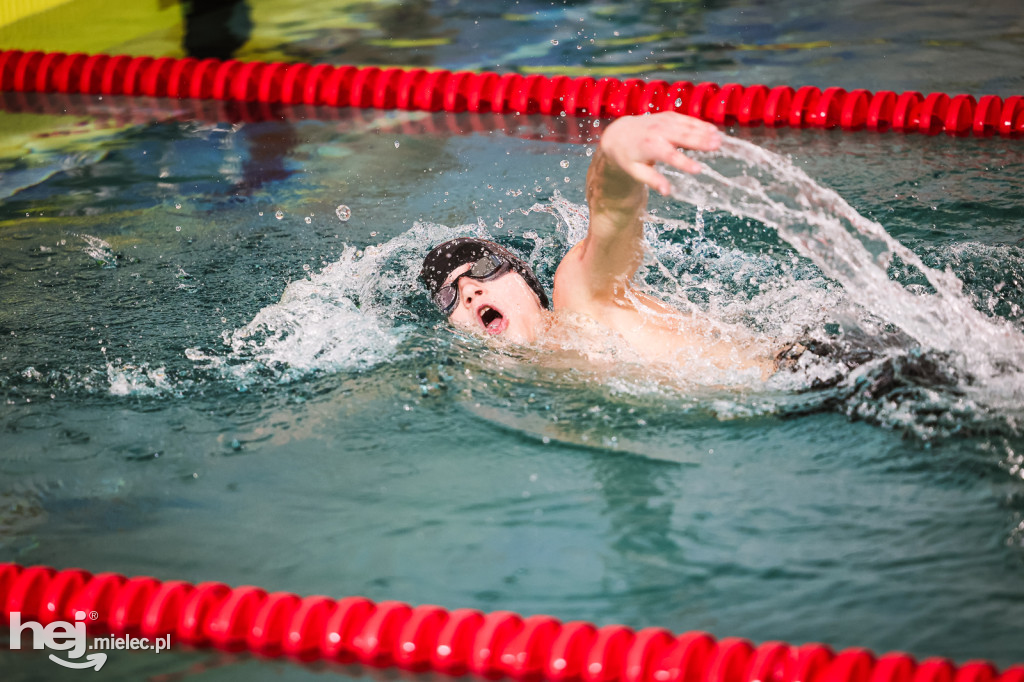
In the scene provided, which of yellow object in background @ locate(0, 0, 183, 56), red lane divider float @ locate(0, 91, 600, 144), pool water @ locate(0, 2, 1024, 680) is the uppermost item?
yellow object in background @ locate(0, 0, 183, 56)

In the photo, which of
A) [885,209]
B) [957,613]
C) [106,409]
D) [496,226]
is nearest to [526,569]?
[957,613]

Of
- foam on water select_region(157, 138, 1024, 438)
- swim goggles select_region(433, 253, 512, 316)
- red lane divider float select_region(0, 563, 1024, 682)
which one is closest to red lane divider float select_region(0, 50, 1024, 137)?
foam on water select_region(157, 138, 1024, 438)

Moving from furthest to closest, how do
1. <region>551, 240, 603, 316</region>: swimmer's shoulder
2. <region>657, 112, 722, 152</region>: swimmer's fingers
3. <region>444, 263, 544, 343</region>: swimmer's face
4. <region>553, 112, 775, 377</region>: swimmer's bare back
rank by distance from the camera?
<region>444, 263, 544, 343</region>: swimmer's face < <region>551, 240, 603, 316</region>: swimmer's shoulder < <region>553, 112, 775, 377</region>: swimmer's bare back < <region>657, 112, 722, 152</region>: swimmer's fingers

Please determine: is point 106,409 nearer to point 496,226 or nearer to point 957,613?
point 496,226

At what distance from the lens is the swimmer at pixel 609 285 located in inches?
82.4

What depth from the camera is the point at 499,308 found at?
294 centimetres

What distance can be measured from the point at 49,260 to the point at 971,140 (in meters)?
3.96

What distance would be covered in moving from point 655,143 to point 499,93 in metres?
3.33

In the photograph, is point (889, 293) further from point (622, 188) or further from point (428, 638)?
point (428, 638)

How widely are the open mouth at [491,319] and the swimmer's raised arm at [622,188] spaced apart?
0.81ft

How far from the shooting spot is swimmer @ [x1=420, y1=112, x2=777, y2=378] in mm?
2092

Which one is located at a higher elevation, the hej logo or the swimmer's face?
the swimmer's face

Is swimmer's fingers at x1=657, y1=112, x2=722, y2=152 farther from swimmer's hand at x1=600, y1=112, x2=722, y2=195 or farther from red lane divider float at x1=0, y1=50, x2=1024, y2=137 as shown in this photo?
red lane divider float at x1=0, y1=50, x2=1024, y2=137

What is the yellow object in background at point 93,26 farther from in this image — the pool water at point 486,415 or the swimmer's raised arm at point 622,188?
the swimmer's raised arm at point 622,188
